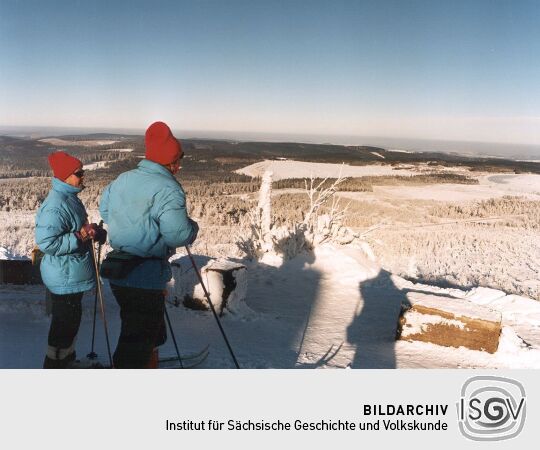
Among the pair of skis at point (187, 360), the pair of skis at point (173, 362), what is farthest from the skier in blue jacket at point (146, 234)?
the pair of skis at point (187, 360)

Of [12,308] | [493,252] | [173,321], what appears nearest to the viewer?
[12,308]

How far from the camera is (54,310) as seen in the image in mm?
2617

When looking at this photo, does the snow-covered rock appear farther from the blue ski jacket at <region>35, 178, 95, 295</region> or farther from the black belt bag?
the black belt bag

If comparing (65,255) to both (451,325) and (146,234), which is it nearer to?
(146,234)

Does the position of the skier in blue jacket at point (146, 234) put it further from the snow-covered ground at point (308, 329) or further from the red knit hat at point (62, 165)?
the snow-covered ground at point (308, 329)

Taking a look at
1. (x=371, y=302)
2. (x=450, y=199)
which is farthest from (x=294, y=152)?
(x=371, y=302)

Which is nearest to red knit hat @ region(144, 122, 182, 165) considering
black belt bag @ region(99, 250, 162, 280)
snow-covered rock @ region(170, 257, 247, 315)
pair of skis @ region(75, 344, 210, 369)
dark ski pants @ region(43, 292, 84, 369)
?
black belt bag @ region(99, 250, 162, 280)

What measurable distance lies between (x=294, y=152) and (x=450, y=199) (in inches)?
294

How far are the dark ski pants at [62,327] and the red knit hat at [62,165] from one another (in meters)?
0.70

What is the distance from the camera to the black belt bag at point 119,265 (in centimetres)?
219

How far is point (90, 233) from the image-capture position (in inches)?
104

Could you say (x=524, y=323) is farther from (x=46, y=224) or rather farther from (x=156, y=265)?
(x=46, y=224)

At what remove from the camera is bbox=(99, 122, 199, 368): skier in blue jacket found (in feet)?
7.14

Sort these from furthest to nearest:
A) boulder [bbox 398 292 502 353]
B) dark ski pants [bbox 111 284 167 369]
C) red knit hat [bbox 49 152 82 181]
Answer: boulder [bbox 398 292 502 353], red knit hat [bbox 49 152 82 181], dark ski pants [bbox 111 284 167 369]
